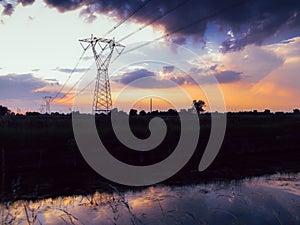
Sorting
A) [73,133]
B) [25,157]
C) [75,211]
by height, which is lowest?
[75,211]

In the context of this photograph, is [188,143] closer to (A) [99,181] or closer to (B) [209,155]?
(B) [209,155]

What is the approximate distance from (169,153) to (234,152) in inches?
213

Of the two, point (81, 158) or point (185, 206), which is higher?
point (81, 158)

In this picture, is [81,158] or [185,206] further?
[81,158]

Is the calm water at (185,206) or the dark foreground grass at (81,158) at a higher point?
the dark foreground grass at (81,158)

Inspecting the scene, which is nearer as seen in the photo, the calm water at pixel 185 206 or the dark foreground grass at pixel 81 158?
the calm water at pixel 185 206

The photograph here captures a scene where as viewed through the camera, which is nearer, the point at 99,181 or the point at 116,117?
the point at 99,181

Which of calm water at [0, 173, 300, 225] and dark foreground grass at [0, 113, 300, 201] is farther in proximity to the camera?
dark foreground grass at [0, 113, 300, 201]

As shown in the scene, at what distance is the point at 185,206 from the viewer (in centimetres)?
1034

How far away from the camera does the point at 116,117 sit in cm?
2733

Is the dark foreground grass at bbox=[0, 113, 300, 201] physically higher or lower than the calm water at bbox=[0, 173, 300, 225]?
higher

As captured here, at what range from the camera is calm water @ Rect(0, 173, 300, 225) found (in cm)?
868

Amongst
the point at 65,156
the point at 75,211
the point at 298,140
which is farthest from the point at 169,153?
the point at 298,140

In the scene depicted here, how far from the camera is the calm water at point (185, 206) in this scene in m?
8.68
